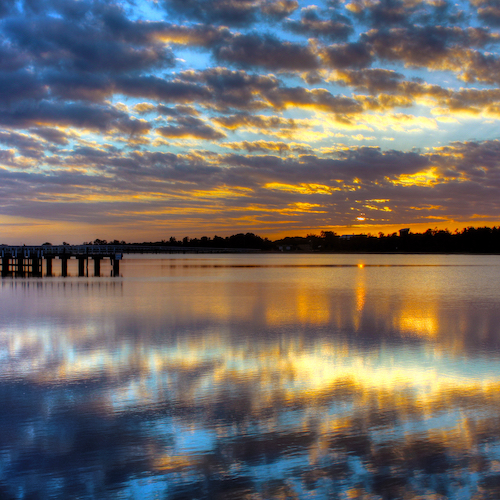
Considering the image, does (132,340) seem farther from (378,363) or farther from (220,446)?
(220,446)

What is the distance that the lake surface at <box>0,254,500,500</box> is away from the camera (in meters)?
5.41

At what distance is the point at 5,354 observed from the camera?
1219 cm

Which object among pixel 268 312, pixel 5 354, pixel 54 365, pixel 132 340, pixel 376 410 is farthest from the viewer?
pixel 268 312

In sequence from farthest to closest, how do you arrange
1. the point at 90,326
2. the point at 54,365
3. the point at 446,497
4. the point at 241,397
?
the point at 90,326
the point at 54,365
the point at 241,397
the point at 446,497

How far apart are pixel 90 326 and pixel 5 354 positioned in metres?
4.72

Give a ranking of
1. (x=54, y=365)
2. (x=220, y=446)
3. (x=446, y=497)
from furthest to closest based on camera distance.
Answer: (x=54, y=365), (x=220, y=446), (x=446, y=497)

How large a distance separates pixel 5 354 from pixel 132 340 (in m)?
3.23

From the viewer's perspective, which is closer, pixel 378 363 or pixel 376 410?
pixel 376 410

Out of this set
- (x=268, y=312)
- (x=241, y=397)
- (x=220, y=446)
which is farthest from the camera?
(x=268, y=312)

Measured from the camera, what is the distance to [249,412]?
299 inches

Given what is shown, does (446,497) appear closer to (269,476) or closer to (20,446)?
(269,476)

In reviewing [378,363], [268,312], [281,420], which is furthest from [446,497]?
[268,312]

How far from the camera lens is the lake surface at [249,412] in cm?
541

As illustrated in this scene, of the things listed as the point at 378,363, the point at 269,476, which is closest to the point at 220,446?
the point at 269,476
